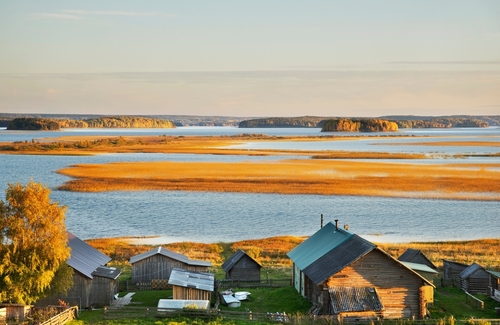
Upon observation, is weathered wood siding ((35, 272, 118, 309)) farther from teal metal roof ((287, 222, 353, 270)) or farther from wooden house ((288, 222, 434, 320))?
wooden house ((288, 222, 434, 320))

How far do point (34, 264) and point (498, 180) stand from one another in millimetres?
86438

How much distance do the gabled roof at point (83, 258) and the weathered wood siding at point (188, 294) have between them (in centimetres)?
490

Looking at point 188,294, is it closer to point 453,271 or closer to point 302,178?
point 453,271

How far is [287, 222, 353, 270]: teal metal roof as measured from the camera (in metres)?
35.4

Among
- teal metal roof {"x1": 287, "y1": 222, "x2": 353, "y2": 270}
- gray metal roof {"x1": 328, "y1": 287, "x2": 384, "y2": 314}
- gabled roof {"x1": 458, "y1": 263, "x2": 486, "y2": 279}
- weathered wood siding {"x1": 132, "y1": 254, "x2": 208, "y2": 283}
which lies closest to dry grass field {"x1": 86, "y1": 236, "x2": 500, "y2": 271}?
gabled roof {"x1": 458, "y1": 263, "x2": 486, "y2": 279}

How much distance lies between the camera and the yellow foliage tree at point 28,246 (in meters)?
29.9

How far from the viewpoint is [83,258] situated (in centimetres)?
3616

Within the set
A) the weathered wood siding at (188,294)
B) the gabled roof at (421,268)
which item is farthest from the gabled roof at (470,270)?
the weathered wood siding at (188,294)

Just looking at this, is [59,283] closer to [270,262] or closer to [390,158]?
[270,262]

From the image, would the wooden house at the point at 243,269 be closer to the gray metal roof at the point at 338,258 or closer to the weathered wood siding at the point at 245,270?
the weathered wood siding at the point at 245,270

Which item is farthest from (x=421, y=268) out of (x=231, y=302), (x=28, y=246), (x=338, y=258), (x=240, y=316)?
(x=28, y=246)

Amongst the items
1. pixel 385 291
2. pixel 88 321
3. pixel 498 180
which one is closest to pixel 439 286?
pixel 385 291

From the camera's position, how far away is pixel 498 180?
9856 centimetres

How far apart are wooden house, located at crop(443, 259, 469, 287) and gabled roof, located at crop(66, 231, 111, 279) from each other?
23.6 m
